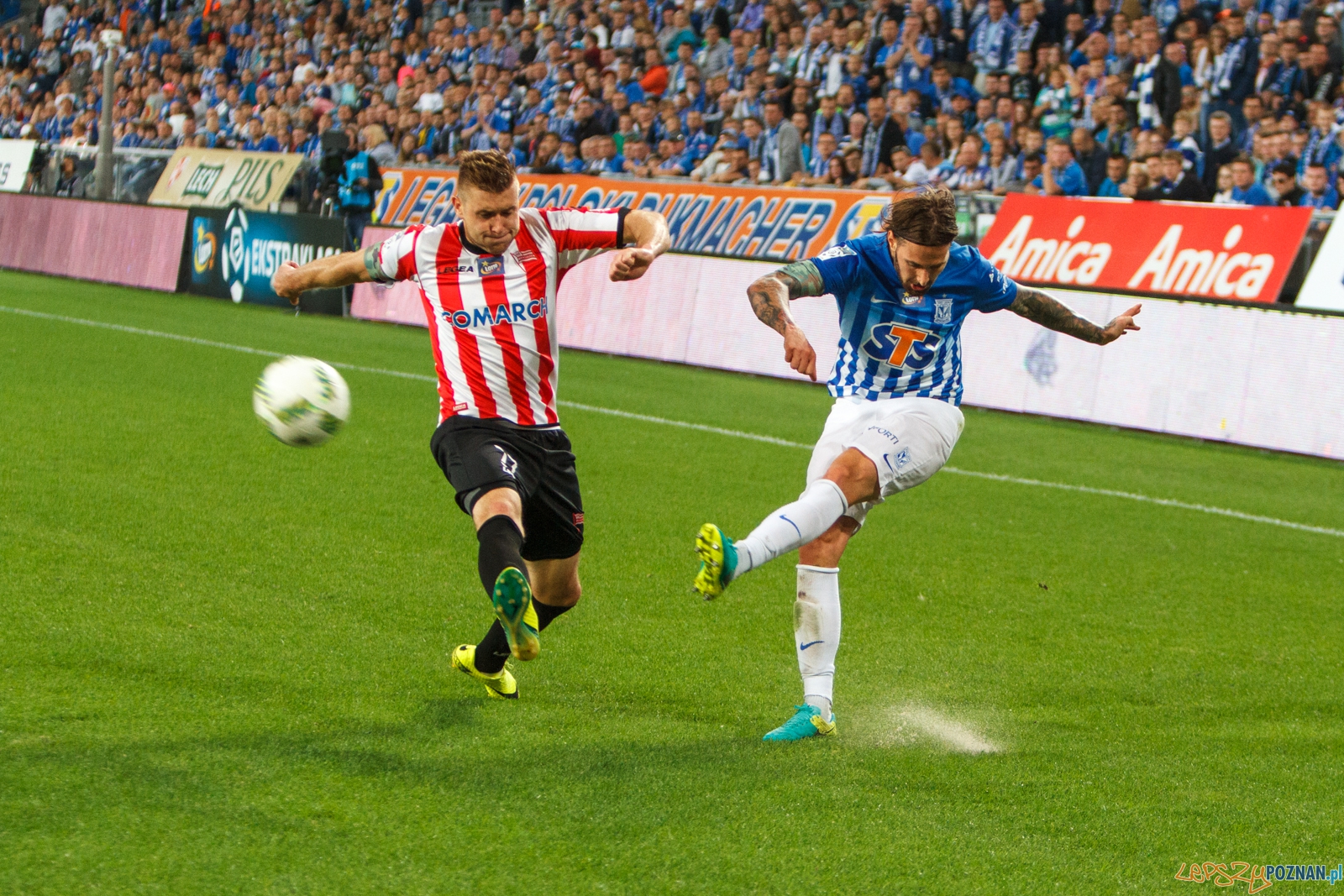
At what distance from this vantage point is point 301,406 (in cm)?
508

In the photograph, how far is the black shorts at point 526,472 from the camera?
4789 mm

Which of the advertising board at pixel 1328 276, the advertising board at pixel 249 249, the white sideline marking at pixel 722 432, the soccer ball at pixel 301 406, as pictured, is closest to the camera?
the soccer ball at pixel 301 406

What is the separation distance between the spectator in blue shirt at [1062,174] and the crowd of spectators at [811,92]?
30 mm

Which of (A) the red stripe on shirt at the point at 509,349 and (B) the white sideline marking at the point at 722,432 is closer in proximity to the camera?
(A) the red stripe on shirt at the point at 509,349

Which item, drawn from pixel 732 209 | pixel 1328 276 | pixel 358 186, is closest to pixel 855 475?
pixel 1328 276

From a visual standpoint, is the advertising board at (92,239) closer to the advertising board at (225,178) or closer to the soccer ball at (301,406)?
the advertising board at (225,178)

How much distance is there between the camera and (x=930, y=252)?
4836 millimetres

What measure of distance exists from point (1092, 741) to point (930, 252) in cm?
186

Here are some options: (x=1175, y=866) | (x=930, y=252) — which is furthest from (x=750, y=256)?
(x=1175, y=866)

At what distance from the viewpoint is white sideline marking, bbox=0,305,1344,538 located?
32.1 ft

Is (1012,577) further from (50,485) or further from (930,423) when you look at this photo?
(50,485)

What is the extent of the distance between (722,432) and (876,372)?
677 cm

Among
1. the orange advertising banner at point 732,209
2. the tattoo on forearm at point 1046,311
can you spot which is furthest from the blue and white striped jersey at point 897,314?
the orange advertising banner at point 732,209

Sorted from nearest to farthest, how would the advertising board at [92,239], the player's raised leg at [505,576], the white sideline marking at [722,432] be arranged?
1. the player's raised leg at [505,576]
2. the white sideline marking at [722,432]
3. the advertising board at [92,239]
